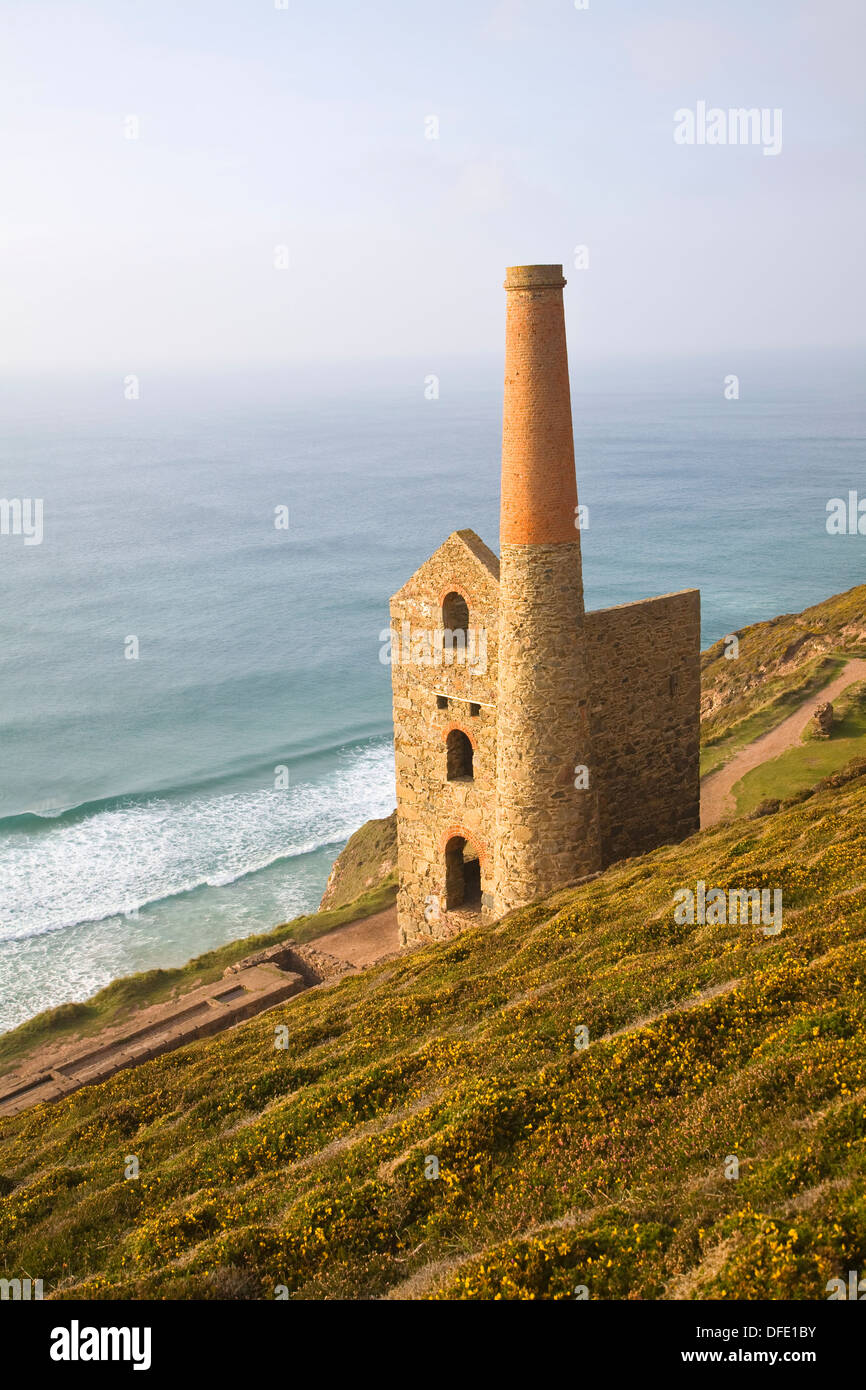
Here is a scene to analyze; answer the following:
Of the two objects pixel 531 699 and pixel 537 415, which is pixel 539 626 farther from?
pixel 537 415

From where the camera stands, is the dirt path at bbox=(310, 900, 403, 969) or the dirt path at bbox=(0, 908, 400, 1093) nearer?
the dirt path at bbox=(0, 908, 400, 1093)

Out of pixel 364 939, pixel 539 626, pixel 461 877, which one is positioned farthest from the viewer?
pixel 364 939

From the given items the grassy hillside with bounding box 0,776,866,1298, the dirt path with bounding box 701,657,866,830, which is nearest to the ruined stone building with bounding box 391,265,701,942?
the dirt path with bounding box 701,657,866,830

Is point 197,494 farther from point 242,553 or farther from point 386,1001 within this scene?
point 386,1001

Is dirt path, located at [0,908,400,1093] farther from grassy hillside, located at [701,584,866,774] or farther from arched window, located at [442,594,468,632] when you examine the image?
grassy hillside, located at [701,584,866,774]


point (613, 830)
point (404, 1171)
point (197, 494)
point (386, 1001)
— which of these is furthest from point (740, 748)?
point (197, 494)

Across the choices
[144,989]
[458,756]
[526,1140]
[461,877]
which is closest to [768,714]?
[461,877]

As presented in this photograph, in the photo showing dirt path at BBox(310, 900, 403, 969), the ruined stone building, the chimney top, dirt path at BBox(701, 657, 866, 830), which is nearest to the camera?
the chimney top
